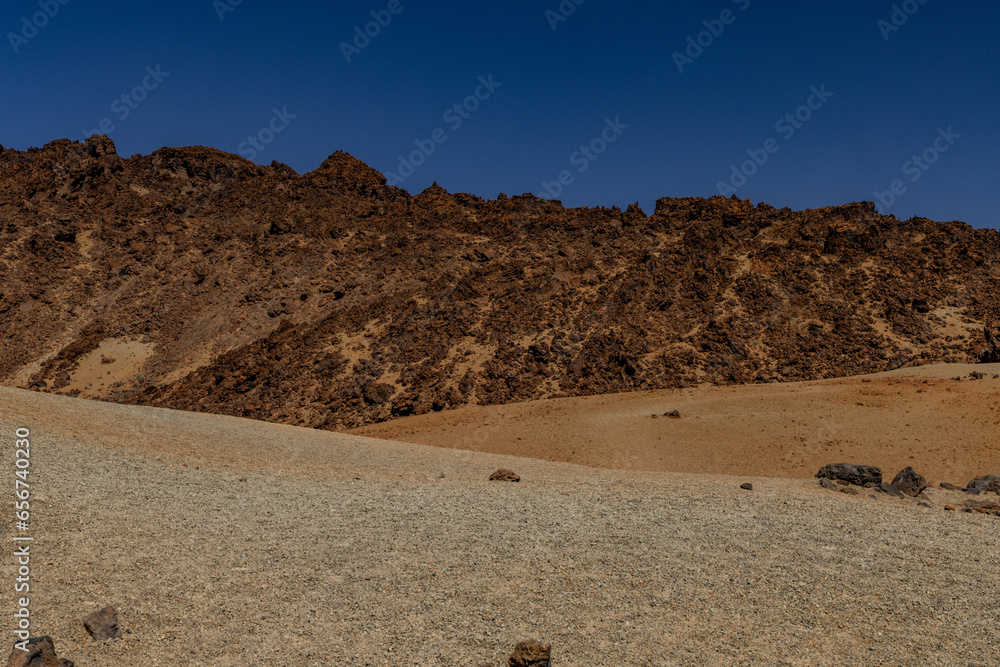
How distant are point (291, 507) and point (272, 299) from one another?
31.2m

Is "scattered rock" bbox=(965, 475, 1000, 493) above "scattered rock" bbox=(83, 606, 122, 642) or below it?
above

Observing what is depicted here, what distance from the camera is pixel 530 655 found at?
18.5 feet

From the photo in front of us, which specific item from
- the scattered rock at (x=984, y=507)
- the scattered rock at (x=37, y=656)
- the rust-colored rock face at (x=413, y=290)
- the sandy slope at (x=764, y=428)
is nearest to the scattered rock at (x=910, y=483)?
the scattered rock at (x=984, y=507)

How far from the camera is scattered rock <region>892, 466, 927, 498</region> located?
45.9ft

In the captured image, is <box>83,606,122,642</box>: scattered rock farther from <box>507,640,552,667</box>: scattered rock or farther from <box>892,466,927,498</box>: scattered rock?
<box>892,466,927,498</box>: scattered rock

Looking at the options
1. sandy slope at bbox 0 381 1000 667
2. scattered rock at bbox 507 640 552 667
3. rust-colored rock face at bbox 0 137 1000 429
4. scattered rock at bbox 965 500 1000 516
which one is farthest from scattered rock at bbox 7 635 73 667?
rust-colored rock face at bbox 0 137 1000 429

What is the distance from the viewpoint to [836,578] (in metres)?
7.94

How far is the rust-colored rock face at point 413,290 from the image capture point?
29.5 metres

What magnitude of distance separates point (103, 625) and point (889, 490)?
14.0 metres

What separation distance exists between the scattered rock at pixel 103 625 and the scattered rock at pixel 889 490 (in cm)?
1372

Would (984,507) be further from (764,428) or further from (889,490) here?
(764,428)

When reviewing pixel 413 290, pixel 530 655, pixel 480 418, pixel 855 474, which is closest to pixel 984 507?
pixel 855 474

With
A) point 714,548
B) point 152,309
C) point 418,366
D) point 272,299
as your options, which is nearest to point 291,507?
point 714,548

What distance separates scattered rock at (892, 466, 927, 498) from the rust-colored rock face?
13670 millimetres
